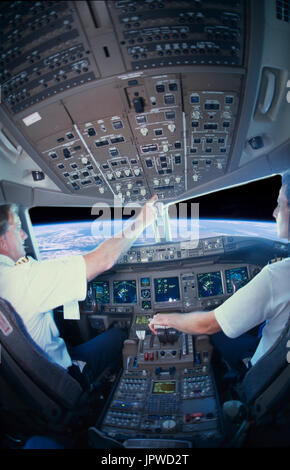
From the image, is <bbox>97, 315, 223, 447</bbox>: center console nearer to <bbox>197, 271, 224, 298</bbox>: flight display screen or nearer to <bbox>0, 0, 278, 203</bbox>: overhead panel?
<bbox>197, 271, 224, 298</bbox>: flight display screen

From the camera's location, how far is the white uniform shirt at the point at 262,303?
121cm

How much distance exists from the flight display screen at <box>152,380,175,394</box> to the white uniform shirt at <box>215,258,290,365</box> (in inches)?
29.8

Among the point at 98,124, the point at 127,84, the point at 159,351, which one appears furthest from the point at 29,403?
the point at 127,84

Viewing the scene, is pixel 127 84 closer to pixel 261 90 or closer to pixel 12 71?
pixel 12 71

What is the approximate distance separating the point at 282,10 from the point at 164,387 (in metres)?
2.21

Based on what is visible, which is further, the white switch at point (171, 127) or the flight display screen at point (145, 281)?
the flight display screen at point (145, 281)

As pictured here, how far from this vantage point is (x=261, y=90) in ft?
5.39

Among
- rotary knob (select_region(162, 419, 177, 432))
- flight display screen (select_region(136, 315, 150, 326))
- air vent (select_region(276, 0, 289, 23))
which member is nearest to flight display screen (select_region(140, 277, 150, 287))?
flight display screen (select_region(136, 315, 150, 326))

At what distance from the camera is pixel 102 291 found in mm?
2637

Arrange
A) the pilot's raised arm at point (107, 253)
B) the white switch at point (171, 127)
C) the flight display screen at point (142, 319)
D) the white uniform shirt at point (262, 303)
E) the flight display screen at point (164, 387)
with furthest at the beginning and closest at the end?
the flight display screen at point (142, 319) → the flight display screen at point (164, 387) → the white switch at point (171, 127) → the pilot's raised arm at point (107, 253) → the white uniform shirt at point (262, 303)

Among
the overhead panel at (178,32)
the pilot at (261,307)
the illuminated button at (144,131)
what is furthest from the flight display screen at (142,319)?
the overhead panel at (178,32)

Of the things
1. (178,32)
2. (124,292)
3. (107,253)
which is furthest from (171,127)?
(124,292)

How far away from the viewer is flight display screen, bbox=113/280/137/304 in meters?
2.57

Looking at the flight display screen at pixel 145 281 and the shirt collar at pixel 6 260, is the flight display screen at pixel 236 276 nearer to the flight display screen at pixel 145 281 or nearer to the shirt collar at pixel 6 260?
the flight display screen at pixel 145 281
